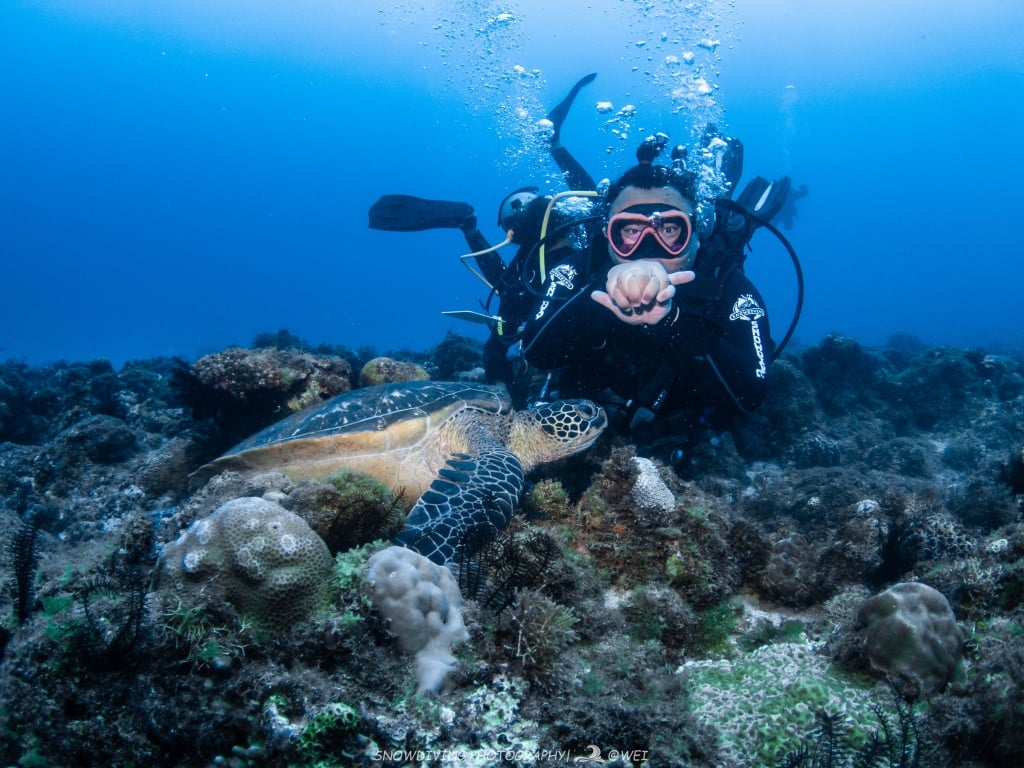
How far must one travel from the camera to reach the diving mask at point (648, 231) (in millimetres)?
4758

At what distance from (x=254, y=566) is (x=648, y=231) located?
13.9 feet

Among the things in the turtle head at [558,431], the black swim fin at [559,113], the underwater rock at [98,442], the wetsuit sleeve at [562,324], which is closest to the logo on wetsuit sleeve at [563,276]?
the wetsuit sleeve at [562,324]

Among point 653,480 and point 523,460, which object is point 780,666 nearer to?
point 653,480

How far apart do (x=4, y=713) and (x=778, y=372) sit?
30.0ft

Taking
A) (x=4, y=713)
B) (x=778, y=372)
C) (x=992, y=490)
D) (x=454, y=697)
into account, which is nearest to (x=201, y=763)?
(x=4, y=713)

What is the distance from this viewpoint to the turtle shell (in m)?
4.44

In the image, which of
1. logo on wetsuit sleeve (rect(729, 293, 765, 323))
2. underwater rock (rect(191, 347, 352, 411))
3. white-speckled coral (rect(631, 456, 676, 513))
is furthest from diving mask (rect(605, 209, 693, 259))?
underwater rock (rect(191, 347, 352, 411))

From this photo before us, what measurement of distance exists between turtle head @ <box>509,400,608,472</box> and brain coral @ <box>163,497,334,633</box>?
2.61 meters

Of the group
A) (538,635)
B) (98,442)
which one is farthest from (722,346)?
(98,442)

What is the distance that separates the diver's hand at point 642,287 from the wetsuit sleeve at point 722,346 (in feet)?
2.41

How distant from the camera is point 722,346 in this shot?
4.79 m

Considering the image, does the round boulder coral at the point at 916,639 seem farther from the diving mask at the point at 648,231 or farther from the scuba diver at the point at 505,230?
the scuba diver at the point at 505,230

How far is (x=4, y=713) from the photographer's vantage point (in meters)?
1.57

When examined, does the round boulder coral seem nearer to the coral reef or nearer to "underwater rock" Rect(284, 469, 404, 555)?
the coral reef
